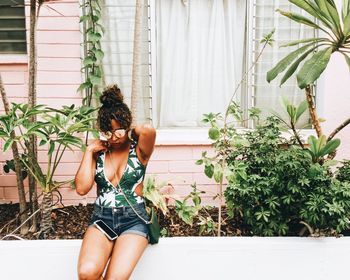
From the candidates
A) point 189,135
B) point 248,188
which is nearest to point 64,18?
point 189,135

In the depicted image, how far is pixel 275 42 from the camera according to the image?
4285mm

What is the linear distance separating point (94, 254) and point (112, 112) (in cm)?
96

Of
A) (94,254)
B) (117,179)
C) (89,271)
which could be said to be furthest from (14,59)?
(89,271)

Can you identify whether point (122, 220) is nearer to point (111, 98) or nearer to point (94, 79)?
point (111, 98)

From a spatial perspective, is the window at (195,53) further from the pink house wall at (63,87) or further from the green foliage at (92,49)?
the pink house wall at (63,87)

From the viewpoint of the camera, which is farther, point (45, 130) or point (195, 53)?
point (195, 53)

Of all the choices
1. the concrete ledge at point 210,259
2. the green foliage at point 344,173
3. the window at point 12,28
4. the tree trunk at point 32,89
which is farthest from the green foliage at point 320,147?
the window at point 12,28

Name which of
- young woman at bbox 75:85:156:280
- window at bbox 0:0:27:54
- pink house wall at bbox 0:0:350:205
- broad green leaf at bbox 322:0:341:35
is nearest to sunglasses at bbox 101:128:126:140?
young woman at bbox 75:85:156:280

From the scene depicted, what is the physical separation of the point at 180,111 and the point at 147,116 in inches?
14.1

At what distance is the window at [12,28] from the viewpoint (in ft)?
13.8

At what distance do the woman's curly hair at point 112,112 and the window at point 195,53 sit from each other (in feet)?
4.69

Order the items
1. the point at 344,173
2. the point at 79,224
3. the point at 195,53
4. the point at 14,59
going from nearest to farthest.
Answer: the point at 344,173 → the point at 79,224 → the point at 14,59 → the point at 195,53

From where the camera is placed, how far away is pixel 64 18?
4.14 meters

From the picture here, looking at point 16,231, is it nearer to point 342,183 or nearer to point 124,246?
point 124,246
